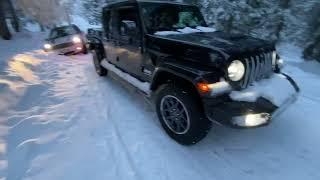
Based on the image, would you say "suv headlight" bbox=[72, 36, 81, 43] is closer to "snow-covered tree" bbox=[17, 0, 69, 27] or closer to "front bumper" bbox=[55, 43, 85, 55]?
"front bumper" bbox=[55, 43, 85, 55]

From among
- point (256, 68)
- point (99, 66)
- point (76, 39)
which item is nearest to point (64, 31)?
point (76, 39)

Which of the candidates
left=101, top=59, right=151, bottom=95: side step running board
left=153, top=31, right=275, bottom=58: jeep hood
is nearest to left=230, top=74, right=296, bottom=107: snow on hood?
left=153, top=31, right=275, bottom=58: jeep hood

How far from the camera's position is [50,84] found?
281 inches

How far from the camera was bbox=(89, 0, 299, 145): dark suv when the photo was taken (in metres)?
3.39

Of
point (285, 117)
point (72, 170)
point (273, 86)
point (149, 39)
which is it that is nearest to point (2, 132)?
point (72, 170)

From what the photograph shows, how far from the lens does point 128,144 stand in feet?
13.1

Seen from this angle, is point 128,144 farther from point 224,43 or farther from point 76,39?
point 76,39

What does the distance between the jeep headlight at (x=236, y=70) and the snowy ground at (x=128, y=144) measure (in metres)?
1.05

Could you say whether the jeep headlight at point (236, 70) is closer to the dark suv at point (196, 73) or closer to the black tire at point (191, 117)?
the dark suv at point (196, 73)

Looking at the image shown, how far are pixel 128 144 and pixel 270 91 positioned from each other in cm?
211

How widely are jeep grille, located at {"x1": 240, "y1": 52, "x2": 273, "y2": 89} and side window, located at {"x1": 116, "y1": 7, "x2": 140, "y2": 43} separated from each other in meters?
2.09

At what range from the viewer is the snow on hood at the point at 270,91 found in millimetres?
3430

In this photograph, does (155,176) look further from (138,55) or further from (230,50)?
(138,55)

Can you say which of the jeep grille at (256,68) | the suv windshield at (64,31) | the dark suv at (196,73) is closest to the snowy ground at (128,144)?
the dark suv at (196,73)
